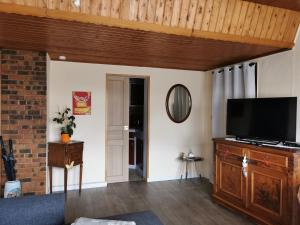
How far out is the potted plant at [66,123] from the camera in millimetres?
3922

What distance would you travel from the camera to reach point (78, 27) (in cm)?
244

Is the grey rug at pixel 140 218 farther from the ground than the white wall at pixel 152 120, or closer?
closer

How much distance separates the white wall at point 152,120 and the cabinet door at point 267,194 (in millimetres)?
1698

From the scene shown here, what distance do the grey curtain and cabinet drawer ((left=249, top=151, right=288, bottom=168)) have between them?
3.27 feet

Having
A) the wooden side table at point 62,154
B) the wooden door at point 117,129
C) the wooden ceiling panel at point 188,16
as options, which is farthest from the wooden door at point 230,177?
the wooden side table at point 62,154

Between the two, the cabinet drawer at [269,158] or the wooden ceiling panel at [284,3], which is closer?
the wooden ceiling panel at [284,3]

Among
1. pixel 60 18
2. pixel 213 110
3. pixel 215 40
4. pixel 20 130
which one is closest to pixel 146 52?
pixel 215 40

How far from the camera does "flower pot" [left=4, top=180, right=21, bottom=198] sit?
9.89 feet

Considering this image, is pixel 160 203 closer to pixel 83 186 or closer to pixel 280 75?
pixel 83 186

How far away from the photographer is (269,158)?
2.84 m

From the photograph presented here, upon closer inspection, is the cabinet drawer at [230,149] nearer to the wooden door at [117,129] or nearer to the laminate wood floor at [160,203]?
the laminate wood floor at [160,203]

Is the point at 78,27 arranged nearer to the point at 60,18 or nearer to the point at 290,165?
the point at 60,18

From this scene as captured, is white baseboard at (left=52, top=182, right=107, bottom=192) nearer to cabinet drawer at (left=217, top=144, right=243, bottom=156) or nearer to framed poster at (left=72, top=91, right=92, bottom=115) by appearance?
framed poster at (left=72, top=91, right=92, bottom=115)

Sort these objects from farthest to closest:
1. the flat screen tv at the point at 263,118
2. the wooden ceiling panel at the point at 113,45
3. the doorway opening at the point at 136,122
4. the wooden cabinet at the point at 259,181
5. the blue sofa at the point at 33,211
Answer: the doorway opening at the point at 136,122, the flat screen tv at the point at 263,118, the wooden cabinet at the point at 259,181, the wooden ceiling panel at the point at 113,45, the blue sofa at the point at 33,211
